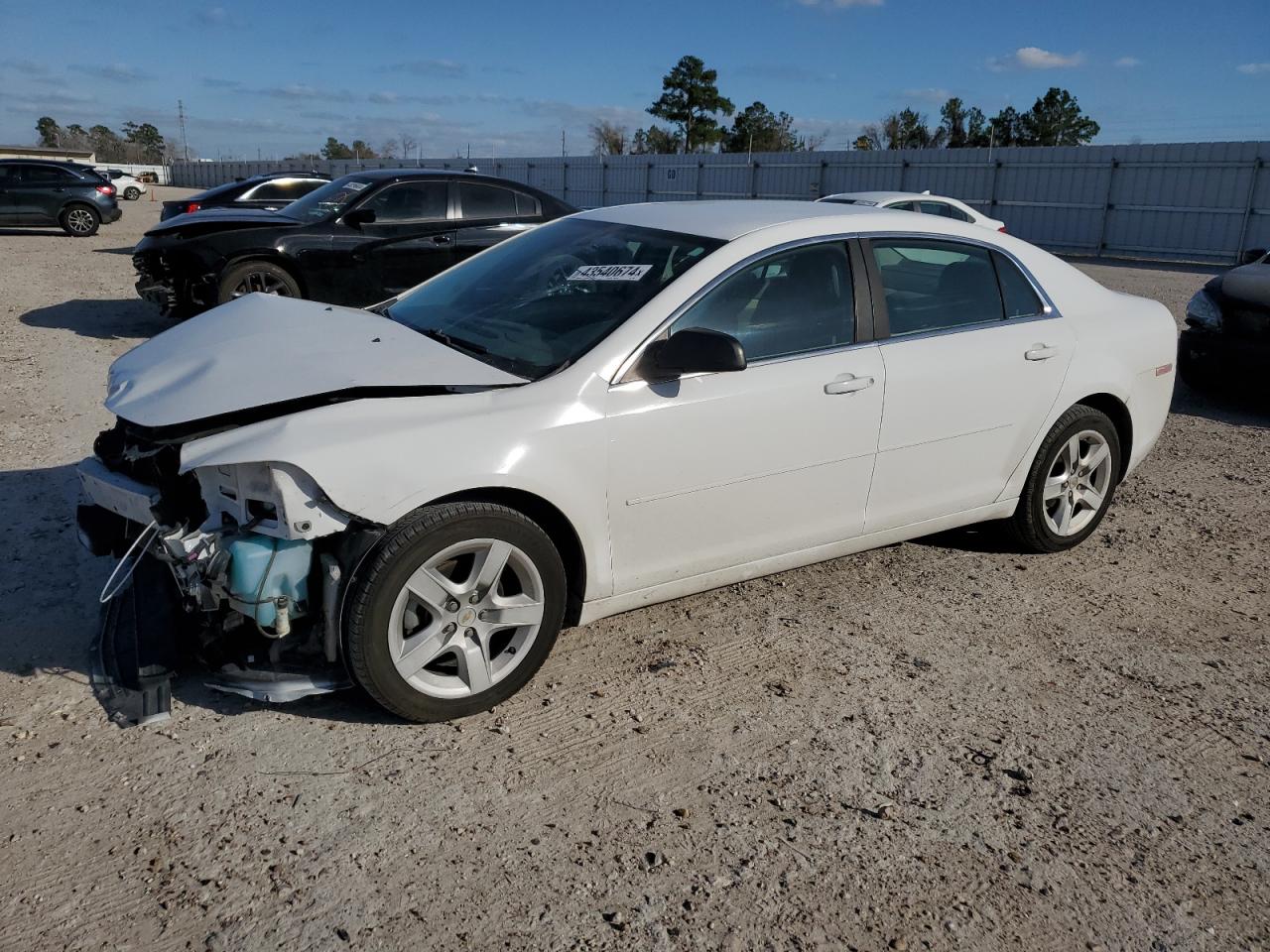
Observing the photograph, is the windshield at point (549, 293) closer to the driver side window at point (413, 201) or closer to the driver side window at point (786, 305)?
the driver side window at point (786, 305)

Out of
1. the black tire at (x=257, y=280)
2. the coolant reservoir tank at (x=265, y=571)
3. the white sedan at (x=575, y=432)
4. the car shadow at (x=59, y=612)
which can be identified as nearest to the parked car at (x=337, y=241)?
the black tire at (x=257, y=280)

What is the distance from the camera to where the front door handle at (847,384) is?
400 centimetres

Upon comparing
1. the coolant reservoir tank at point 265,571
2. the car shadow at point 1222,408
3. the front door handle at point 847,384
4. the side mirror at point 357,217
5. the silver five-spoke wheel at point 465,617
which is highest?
the side mirror at point 357,217

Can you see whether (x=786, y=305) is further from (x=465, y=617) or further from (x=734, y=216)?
(x=465, y=617)

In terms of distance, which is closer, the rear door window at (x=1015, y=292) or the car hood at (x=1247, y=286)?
the rear door window at (x=1015, y=292)

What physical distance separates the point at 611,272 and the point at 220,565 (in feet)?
6.05

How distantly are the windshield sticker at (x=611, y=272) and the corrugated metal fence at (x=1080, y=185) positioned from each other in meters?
23.2

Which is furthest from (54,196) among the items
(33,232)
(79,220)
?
(33,232)

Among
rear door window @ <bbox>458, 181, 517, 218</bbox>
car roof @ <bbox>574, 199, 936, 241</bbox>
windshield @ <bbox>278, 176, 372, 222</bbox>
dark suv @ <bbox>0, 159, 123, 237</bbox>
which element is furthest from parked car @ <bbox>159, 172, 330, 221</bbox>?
car roof @ <bbox>574, 199, 936, 241</bbox>

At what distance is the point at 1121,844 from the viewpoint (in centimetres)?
292

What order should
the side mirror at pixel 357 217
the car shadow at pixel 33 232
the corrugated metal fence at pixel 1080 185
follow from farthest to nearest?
1. the corrugated metal fence at pixel 1080 185
2. the car shadow at pixel 33 232
3. the side mirror at pixel 357 217

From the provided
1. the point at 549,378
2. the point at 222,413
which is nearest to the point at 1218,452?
the point at 549,378

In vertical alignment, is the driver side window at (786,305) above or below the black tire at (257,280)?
above

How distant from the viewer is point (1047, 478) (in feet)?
16.0
